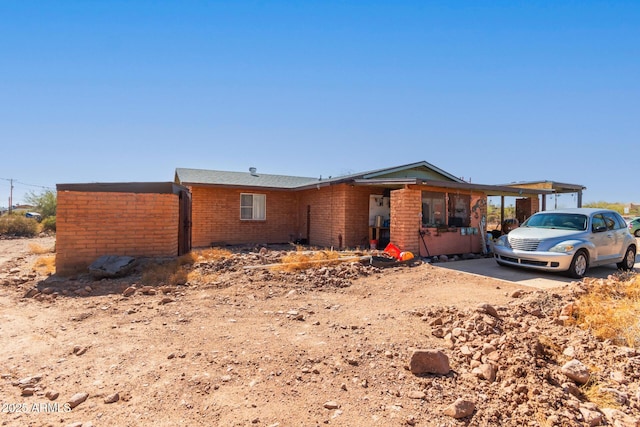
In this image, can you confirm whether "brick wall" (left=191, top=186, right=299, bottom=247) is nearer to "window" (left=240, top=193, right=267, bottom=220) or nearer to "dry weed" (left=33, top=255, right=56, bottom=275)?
"window" (left=240, top=193, right=267, bottom=220)

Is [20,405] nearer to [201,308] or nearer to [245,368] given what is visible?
[245,368]

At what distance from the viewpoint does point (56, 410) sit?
2.60 m

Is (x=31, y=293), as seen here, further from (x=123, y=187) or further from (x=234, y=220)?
(x=234, y=220)

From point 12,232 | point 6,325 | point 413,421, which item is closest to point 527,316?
point 413,421

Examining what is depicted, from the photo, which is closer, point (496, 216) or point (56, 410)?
point (56, 410)

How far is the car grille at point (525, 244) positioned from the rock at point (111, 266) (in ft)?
30.7

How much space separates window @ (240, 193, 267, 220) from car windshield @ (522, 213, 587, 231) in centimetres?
1033

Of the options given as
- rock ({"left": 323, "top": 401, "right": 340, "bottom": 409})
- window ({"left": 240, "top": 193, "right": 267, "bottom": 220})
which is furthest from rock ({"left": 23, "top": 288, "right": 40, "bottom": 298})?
window ({"left": 240, "top": 193, "right": 267, "bottom": 220})

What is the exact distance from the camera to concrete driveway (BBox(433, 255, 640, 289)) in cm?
732

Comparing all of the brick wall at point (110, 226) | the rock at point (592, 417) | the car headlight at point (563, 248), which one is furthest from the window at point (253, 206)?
the rock at point (592, 417)

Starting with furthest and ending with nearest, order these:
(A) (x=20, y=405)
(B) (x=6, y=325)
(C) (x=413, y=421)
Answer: (B) (x=6, y=325) → (A) (x=20, y=405) → (C) (x=413, y=421)

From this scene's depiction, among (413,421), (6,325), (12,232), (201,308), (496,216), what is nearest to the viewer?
(413,421)

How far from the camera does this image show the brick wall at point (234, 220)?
45.4 feet

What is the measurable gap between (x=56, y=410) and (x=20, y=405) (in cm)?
35
